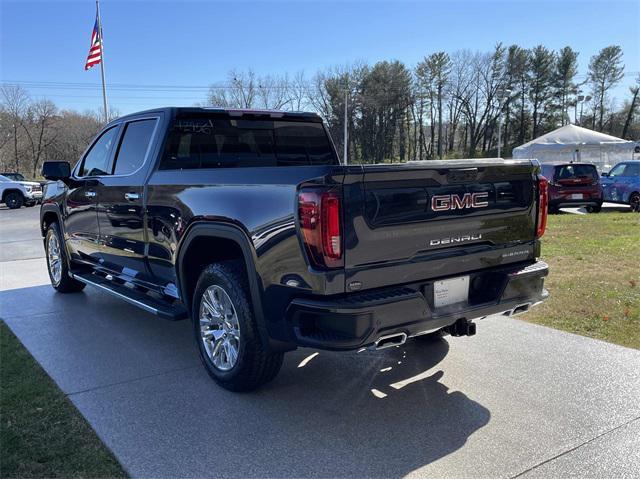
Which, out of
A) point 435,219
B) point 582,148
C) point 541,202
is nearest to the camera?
point 435,219

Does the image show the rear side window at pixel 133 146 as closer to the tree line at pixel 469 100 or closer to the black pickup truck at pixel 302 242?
the black pickup truck at pixel 302 242

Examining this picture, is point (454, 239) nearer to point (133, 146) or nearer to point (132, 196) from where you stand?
point (132, 196)

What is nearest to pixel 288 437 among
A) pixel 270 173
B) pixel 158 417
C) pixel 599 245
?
pixel 158 417

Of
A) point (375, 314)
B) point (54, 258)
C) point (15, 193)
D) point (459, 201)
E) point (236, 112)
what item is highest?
point (236, 112)

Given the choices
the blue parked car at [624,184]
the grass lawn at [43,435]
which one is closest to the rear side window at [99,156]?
the grass lawn at [43,435]

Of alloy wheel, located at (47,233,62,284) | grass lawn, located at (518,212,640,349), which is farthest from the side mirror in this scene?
grass lawn, located at (518,212,640,349)

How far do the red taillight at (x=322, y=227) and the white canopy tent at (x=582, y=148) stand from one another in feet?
97.5

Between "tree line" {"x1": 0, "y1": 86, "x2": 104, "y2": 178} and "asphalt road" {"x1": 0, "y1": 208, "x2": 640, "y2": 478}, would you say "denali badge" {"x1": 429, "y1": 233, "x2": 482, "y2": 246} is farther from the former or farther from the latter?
"tree line" {"x1": 0, "y1": 86, "x2": 104, "y2": 178}

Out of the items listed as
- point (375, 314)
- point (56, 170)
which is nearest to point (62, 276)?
point (56, 170)

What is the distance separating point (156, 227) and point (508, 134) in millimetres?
74261

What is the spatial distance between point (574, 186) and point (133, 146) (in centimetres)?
1413

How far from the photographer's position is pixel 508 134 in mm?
72250

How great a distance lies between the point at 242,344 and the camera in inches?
138

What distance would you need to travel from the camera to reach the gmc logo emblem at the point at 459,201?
10.5ft
